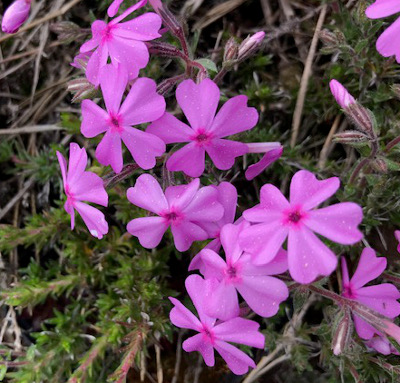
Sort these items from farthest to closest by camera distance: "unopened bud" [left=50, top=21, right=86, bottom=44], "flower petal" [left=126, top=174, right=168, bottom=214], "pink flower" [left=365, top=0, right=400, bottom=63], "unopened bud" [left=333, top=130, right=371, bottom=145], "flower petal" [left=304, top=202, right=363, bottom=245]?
1. "unopened bud" [left=50, top=21, right=86, bottom=44]
2. "unopened bud" [left=333, top=130, right=371, bottom=145]
3. "flower petal" [left=126, top=174, right=168, bottom=214]
4. "pink flower" [left=365, top=0, right=400, bottom=63]
5. "flower petal" [left=304, top=202, right=363, bottom=245]

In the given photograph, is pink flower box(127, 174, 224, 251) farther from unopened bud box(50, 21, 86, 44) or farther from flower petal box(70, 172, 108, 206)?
unopened bud box(50, 21, 86, 44)

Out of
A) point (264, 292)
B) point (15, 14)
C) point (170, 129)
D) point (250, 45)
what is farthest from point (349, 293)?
point (15, 14)

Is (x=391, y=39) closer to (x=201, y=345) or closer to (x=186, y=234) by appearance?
(x=186, y=234)

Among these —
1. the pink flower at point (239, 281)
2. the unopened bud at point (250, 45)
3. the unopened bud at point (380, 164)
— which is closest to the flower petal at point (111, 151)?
the pink flower at point (239, 281)

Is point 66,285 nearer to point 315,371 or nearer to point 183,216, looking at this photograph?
point 183,216

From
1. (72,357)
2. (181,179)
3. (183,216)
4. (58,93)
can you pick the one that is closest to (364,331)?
(183,216)

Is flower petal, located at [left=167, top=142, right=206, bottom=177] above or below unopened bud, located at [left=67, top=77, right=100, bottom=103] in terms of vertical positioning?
below

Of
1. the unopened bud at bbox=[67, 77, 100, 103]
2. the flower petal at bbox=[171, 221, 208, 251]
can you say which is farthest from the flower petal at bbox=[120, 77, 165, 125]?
the flower petal at bbox=[171, 221, 208, 251]
